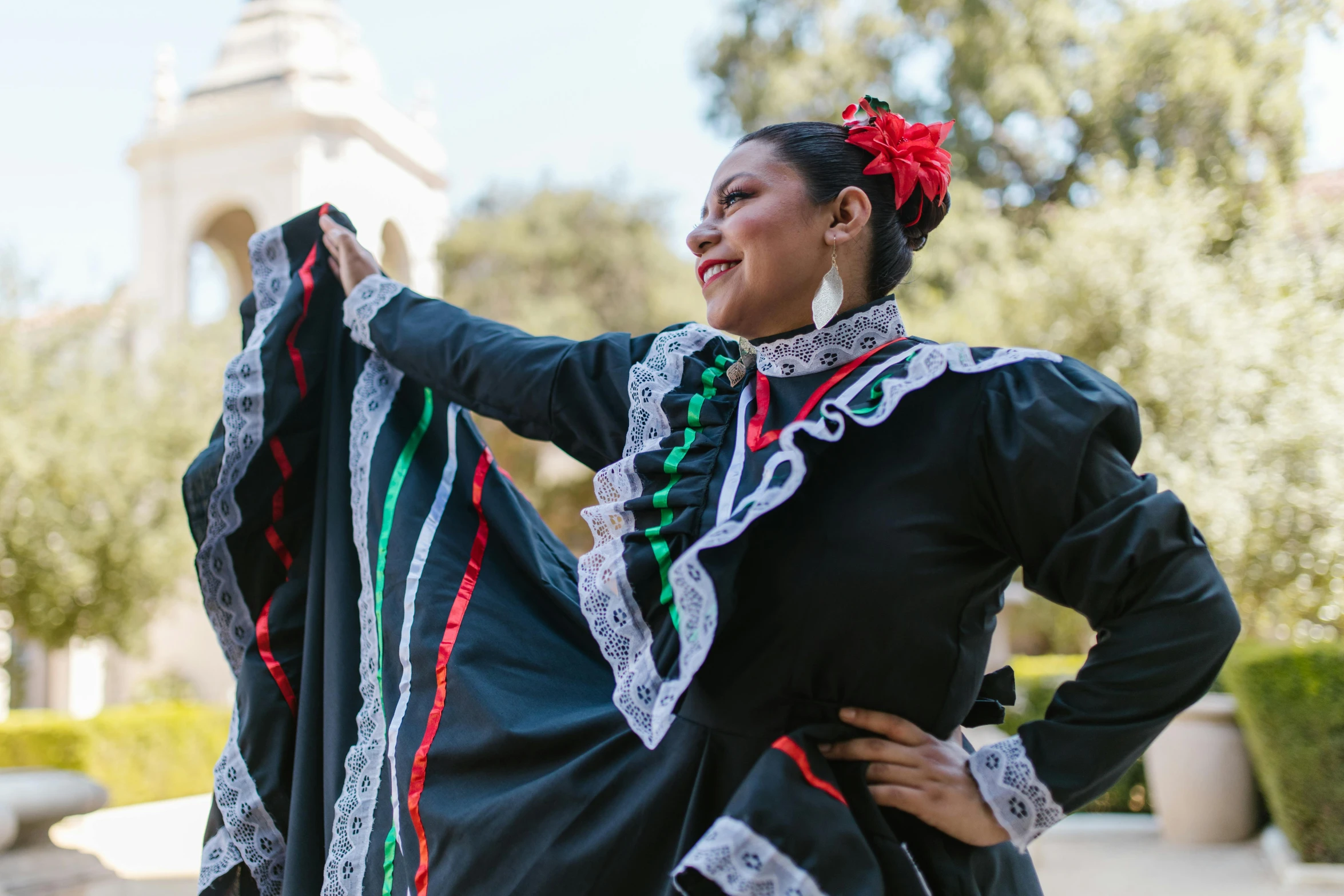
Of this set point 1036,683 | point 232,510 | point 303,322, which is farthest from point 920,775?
point 1036,683

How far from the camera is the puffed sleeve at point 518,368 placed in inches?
74.5

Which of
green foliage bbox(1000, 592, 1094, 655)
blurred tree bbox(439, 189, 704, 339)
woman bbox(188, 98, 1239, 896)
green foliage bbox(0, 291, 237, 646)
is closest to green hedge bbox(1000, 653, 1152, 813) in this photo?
green foliage bbox(1000, 592, 1094, 655)

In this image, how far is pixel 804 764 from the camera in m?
1.30

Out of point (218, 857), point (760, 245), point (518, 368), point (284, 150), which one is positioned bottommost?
point (218, 857)

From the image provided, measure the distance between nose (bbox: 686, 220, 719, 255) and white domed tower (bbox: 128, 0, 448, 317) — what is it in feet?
44.0

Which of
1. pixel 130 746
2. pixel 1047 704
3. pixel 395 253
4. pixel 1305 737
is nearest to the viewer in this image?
pixel 1305 737

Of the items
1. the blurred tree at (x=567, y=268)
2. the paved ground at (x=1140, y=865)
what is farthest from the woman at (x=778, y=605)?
the blurred tree at (x=567, y=268)

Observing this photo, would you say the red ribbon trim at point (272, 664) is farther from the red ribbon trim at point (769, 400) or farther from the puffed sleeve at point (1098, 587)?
the puffed sleeve at point (1098, 587)

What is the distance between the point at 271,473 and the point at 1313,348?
800cm

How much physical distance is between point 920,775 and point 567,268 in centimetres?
1836

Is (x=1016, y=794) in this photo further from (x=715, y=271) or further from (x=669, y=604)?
(x=715, y=271)

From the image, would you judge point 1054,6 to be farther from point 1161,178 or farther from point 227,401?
point 227,401

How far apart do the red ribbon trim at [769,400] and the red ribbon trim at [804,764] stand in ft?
1.37

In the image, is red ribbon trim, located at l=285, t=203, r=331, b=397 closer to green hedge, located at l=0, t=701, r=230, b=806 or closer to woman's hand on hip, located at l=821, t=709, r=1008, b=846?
woman's hand on hip, located at l=821, t=709, r=1008, b=846
